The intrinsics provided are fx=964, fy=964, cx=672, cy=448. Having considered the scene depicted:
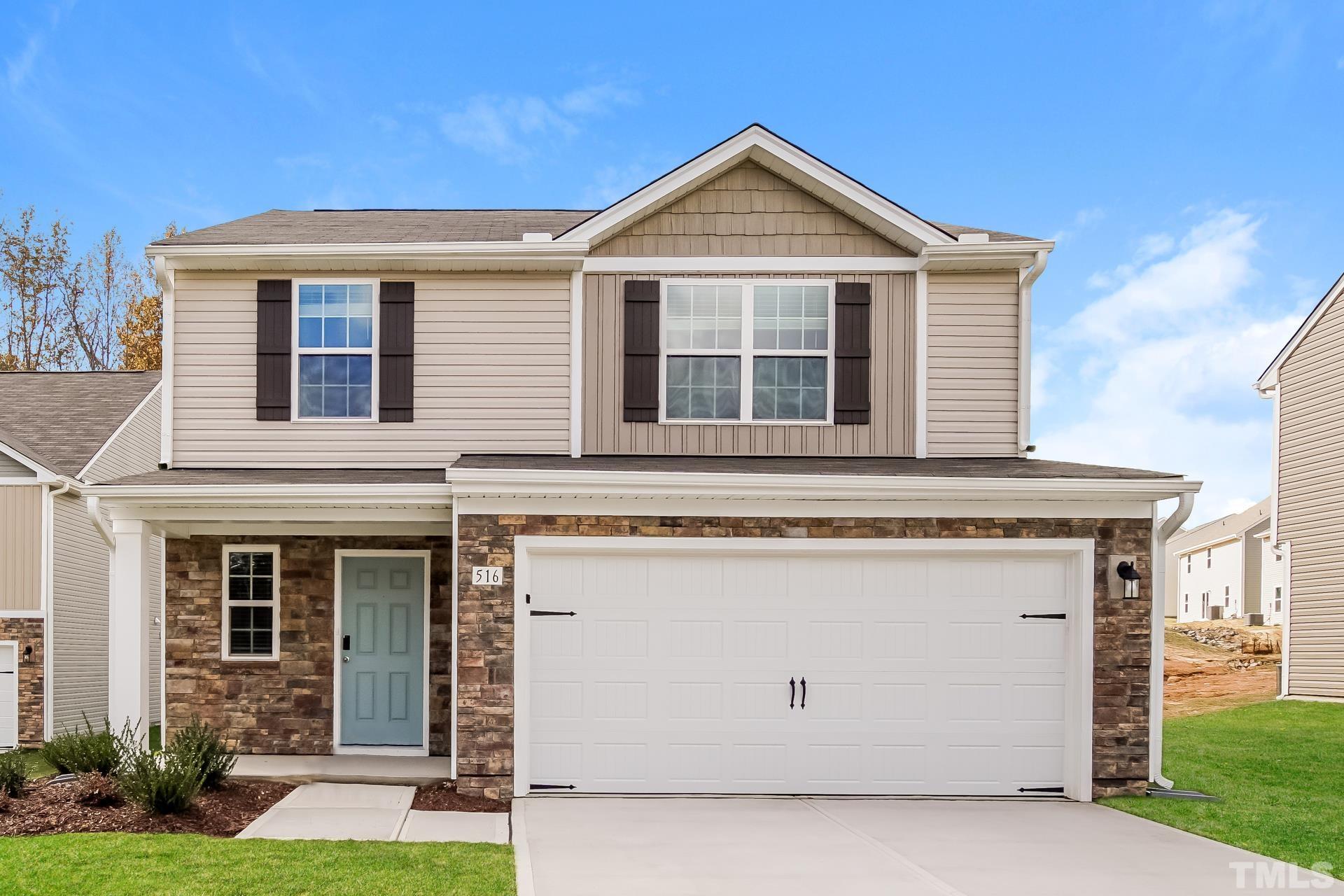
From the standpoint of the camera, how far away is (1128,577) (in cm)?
812

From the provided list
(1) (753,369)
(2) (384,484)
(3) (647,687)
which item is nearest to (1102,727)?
(3) (647,687)

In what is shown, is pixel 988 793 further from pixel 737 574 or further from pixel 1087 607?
pixel 737 574

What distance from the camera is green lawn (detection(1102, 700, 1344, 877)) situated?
7.08 m

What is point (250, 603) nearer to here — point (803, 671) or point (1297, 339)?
point (803, 671)

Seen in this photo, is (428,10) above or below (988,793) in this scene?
above

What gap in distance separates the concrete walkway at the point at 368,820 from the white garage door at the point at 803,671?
123cm

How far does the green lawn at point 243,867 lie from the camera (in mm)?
5281

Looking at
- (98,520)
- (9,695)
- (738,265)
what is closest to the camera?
(98,520)

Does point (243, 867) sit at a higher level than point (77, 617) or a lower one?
higher

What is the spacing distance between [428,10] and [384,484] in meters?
11.0

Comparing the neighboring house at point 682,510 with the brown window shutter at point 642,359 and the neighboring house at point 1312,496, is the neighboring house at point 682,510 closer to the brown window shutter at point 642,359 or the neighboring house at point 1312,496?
the brown window shutter at point 642,359

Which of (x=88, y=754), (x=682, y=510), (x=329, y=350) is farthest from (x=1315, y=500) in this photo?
(x=88, y=754)

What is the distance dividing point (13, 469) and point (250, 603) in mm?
5912

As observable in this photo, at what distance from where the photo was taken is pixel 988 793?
322 inches
